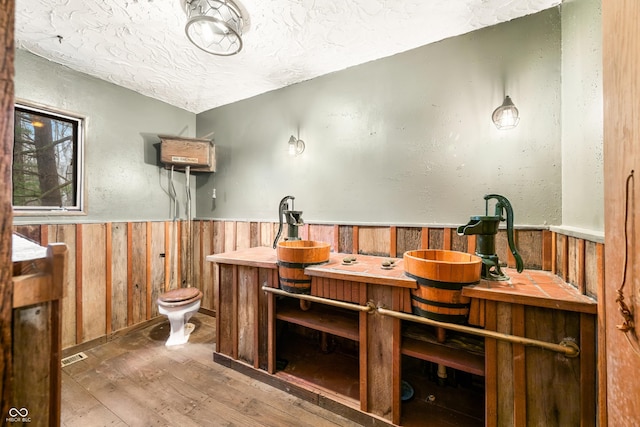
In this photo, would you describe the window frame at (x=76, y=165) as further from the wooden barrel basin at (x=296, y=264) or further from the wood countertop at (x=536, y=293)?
the wood countertop at (x=536, y=293)

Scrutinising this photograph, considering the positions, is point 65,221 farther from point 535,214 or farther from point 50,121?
point 535,214

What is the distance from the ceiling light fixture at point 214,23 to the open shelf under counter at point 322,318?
2033mm

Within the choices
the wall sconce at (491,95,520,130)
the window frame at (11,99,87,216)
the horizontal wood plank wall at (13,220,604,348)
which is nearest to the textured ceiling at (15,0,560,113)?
the window frame at (11,99,87,216)

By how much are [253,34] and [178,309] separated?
2466 mm

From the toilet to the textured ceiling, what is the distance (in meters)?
2.18

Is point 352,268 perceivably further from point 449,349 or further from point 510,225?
point 510,225

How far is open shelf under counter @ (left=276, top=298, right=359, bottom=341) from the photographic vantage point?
169cm

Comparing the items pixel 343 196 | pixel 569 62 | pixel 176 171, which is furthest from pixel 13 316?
pixel 176 171

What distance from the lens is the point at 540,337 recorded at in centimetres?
116

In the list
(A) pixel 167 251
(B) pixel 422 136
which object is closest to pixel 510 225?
(B) pixel 422 136

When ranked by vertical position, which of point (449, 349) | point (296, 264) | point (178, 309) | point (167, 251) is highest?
point (296, 264)

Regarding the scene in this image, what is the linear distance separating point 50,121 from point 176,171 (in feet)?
3.71

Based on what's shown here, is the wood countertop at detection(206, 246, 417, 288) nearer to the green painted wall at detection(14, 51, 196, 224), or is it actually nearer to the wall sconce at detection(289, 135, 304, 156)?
the wall sconce at detection(289, 135, 304, 156)

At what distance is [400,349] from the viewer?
4.79 ft
